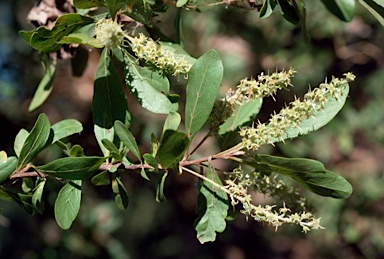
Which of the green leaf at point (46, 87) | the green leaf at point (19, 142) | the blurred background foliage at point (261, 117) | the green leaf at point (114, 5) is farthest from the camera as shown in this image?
the blurred background foliage at point (261, 117)

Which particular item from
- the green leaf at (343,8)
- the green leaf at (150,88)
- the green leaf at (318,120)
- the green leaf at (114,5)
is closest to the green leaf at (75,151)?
the green leaf at (150,88)

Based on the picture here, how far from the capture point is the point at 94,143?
238cm

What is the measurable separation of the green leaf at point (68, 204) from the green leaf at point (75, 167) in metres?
0.05

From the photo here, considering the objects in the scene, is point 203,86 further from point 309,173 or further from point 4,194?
point 4,194

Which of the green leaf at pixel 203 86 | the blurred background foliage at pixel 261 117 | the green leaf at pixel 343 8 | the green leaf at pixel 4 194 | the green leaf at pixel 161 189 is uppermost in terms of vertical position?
the green leaf at pixel 343 8

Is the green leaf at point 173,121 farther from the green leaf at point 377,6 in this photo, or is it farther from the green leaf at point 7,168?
the green leaf at point 377,6

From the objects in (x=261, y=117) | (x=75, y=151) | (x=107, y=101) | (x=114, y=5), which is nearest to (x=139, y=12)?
(x=114, y=5)

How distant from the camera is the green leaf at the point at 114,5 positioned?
3.24 feet

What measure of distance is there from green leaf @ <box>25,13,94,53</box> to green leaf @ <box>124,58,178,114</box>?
13 cm

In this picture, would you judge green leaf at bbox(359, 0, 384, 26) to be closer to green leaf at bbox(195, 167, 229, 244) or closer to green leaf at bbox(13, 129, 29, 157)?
green leaf at bbox(195, 167, 229, 244)

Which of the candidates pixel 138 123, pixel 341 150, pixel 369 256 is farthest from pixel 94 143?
pixel 369 256

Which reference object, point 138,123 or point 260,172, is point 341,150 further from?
point 260,172

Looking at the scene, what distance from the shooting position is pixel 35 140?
3.35 ft

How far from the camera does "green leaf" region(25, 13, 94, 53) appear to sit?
100 cm
